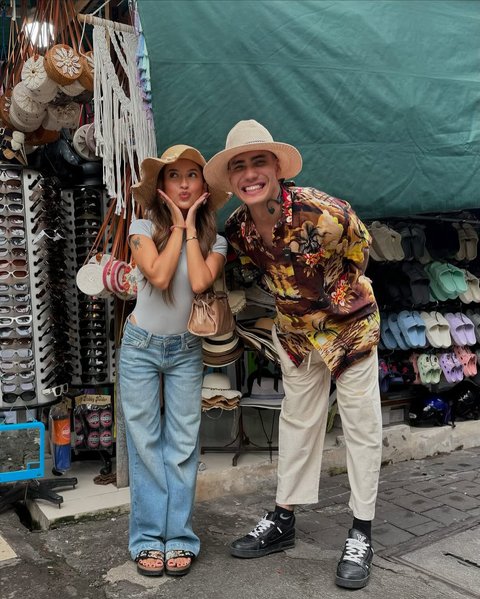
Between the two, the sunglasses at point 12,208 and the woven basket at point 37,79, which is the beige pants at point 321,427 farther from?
the woven basket at point 37,79

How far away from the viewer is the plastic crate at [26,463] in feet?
11.1

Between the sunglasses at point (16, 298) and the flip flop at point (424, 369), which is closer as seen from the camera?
the sunglasses at point (16, 298)

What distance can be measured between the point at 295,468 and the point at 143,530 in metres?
0.76

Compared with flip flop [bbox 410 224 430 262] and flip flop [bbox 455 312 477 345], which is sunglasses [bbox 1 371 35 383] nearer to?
flip flop [bbox 410 224 430 262]

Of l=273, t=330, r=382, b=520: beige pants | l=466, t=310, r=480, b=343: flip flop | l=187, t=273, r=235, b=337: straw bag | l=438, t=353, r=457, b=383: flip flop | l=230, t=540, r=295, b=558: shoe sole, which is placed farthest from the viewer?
l=466, t=310, r=480, b=343: flip flop

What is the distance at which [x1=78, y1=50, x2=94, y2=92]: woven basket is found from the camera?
3246 mm

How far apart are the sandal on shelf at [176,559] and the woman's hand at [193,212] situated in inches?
56.9

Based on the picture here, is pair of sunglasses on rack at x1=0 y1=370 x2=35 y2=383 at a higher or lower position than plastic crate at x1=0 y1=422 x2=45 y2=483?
higher

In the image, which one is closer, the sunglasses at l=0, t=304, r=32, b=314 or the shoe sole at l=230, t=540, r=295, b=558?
the shoe sole at l=230, t=540, r=295, b=558

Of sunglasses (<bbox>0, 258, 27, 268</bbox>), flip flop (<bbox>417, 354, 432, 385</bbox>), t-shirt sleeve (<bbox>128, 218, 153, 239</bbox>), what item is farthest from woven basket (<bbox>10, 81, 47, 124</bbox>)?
flip flop (<bbox>417, 354, 432, 385</bbox>)

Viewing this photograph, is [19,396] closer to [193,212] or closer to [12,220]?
[12,220]

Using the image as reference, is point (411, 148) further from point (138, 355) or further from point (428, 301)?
point (138, 355)

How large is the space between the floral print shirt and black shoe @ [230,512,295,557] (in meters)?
0.80

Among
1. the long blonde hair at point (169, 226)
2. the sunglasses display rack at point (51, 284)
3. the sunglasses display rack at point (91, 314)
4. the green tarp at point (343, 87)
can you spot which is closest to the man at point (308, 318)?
the long blonde hair at point (169, 226)
